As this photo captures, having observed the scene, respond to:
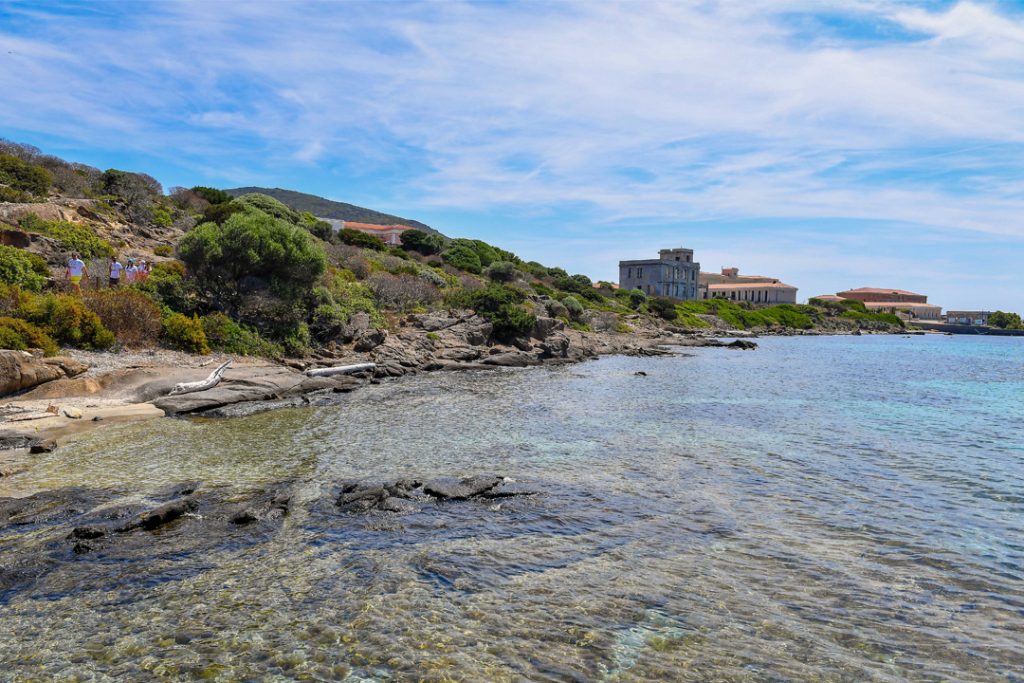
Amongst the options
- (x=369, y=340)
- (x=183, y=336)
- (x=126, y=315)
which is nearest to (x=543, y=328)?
(x=369, y=340)

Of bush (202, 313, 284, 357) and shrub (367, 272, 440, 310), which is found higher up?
shrub (367, 272, 440, 310)

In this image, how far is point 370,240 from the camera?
73.2m

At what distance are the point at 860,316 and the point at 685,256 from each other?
4525cm

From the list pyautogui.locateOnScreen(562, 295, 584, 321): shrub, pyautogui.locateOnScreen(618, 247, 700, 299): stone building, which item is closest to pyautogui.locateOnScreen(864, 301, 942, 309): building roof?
pyautogui.locateOnScreen(618, 247, 700, 299): stone building

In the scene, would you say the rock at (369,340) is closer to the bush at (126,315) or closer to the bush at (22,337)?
the bush at (126,315)

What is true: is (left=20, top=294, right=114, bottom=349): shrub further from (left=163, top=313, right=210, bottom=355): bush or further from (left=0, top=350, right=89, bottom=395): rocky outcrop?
(left=163, top=313, right=210, bottom=355): bush

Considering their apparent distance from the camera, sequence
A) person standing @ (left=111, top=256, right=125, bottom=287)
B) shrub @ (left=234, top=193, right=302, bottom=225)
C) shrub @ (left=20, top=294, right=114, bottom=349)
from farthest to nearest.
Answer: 1. shrub @ (left=234, top=193, right=302, bottom=225)
2. person standing @ (left=111, top=256, right=125, bottom=287)
3. shrub @ (left=20, top=294, right=114, bottom=349)

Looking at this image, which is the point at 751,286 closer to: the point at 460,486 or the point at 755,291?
the point at 755,291

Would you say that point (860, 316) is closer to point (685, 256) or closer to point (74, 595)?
point (685, 256)

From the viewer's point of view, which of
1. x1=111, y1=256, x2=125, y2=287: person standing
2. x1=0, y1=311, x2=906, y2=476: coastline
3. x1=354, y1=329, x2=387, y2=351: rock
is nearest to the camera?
x1=0, y1=311, x2=906, y2=476: coastline

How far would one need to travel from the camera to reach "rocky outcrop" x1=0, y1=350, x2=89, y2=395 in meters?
18.6

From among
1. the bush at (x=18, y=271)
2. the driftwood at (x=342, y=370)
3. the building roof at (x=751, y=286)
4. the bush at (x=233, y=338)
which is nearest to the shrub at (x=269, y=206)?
the bush at (x=233, y=338)

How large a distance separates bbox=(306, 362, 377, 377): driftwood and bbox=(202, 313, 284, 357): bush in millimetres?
3270

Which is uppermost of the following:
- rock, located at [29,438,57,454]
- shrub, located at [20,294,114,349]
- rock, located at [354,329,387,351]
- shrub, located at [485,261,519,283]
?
shrub, located at [485,261,519,283]
